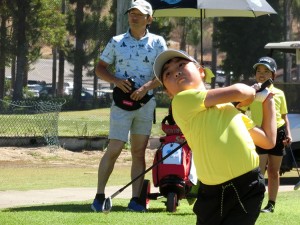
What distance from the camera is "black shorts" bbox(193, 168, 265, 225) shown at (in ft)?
17.5

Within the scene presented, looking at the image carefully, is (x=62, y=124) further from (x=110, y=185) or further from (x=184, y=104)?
(x=184, y=104)

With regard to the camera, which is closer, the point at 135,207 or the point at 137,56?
the point at 135,207

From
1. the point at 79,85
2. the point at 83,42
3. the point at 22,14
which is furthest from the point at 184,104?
the point at 79,85

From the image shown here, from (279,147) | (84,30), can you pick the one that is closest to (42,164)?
(279,147)

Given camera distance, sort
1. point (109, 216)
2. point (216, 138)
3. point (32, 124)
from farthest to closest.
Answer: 1. point (32, 124)
2. point (109, 216)
3. point (216, 138)

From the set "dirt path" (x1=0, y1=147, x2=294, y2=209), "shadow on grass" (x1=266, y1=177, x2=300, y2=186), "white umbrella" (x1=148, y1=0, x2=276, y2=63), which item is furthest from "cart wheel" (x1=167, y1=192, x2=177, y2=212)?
"shadow on grass" (x1=266, y1=177, x2=300, y2=186)

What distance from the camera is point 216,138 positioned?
208 inches

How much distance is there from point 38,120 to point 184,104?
53.5 ft

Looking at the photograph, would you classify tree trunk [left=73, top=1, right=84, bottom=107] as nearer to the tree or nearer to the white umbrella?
the tree

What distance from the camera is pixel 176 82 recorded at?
5.34 meters

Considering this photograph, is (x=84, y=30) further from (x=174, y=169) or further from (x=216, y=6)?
(x=174, y=169)

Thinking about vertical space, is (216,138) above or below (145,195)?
above

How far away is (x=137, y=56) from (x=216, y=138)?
166 inches

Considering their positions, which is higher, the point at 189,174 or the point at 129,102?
the point at 129,102
